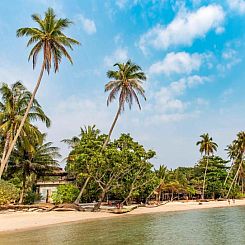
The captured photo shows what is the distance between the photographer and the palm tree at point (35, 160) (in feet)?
117

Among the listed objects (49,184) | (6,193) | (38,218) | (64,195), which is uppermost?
(49,184)

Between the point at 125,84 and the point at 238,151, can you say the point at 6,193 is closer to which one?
the point at 125,84

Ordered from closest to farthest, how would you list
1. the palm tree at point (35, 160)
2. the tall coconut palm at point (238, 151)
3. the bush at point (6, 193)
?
1. the bush at point (6, 193)
2. the palm tree at point (35, 160)
3. the tall coconut palm at point (238, 151)

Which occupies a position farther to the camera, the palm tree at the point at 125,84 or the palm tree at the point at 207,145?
→ the palm tree at the point at 207,145

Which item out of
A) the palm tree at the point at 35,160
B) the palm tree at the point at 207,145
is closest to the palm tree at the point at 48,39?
the palm tree at the point at 35,160

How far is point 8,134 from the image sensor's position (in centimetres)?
2958

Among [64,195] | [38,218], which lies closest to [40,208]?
[64,195]

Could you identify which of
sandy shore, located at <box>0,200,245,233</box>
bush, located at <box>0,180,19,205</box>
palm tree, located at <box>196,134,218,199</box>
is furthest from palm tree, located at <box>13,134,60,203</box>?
palm tree, located at <box>196,134,218,199</box>

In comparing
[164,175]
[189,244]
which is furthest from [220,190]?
[189,244]

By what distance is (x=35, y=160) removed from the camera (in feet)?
123

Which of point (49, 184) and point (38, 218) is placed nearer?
point (38, 218)

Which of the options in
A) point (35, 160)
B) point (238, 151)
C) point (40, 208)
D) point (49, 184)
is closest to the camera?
point (40, 208)

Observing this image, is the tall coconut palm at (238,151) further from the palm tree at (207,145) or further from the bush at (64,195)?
the bush at (64,195)

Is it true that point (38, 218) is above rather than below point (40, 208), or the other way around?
below
